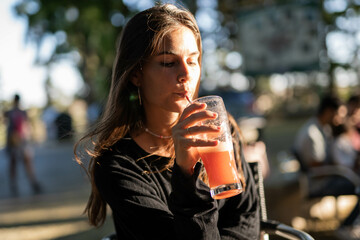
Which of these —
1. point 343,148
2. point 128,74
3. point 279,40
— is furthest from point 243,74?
point 128,74

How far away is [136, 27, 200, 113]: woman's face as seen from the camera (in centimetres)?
142

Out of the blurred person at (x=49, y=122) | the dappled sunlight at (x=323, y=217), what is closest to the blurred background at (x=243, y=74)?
the dappled sunlight at (x=323, y=217)

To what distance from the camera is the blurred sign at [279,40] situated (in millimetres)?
7992

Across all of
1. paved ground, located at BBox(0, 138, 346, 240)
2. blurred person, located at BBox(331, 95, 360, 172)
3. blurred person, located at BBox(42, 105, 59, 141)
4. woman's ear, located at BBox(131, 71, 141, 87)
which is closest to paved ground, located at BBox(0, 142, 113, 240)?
paved ground, located at BBox(0, 138, 346, 240)

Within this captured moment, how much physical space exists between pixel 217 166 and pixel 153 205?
0.28 meters

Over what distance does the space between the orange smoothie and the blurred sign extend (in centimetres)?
713

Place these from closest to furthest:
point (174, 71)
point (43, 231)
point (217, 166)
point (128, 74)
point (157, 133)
→ 1. point (217, 166)
2. point (174, 71)
3. point (128, 74)
4. point (157, 133)
5. point (43, 231)

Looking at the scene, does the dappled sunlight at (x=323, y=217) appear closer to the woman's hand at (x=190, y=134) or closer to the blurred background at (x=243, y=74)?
the blurred background at (x=243, y=74)

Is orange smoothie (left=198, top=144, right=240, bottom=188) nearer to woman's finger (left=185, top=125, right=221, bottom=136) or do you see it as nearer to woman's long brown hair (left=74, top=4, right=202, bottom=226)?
woman's finger (left=185, top=125, right=221, bottom=136)

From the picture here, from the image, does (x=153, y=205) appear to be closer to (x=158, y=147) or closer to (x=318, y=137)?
(x=158, y=147)

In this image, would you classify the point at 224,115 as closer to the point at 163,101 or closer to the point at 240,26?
the point at 163,101

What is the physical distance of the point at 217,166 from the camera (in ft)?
4.33

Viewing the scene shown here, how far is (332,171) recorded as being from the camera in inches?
156

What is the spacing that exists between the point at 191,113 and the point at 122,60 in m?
0.51
